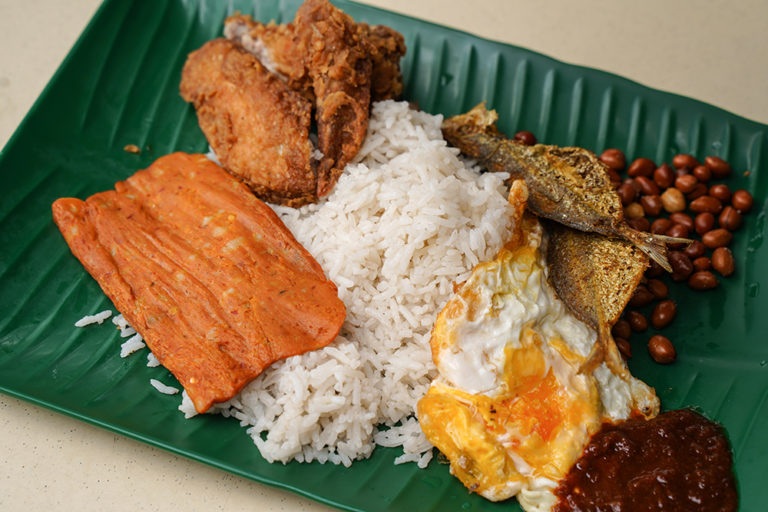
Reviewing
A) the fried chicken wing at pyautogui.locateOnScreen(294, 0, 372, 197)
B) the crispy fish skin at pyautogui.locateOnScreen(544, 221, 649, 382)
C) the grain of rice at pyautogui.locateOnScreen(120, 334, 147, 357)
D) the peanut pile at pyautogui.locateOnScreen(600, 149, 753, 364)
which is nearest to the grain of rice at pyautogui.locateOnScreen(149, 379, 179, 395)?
the grain of rice at pyautogui.locateOnScreen(120, 334, 147, 357)

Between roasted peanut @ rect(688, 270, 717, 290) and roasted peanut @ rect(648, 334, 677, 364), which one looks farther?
roasted peanut @ rect(688, 270, 717, 290)

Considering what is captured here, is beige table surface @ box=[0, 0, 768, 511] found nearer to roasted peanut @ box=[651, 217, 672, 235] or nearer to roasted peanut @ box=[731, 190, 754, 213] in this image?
roasted peanut @ box=[731, 190, 754, 213]

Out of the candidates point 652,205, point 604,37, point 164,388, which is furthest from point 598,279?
point 604,37

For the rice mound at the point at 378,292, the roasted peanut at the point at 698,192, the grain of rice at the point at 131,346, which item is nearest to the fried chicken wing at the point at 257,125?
the rice mound at the point at 378,292

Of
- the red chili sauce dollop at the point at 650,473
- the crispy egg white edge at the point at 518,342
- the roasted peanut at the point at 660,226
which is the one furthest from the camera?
the roasted peanut at the point at 660,226

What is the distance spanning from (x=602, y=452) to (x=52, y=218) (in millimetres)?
3840

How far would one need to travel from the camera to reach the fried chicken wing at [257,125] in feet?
14.8

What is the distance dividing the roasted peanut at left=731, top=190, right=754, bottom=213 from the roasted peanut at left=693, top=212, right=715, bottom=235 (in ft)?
0.62

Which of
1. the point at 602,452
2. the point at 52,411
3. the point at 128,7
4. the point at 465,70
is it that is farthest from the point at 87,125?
the point at 602,452

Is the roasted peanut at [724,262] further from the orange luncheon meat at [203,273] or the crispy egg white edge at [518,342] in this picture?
the orange luncheon meat at [203,273]

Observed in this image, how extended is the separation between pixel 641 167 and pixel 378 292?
2265 millimetres

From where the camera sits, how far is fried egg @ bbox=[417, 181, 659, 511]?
3717mm

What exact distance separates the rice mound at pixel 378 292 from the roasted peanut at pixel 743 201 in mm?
1785

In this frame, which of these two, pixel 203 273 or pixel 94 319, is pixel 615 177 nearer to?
pixel 203 273
